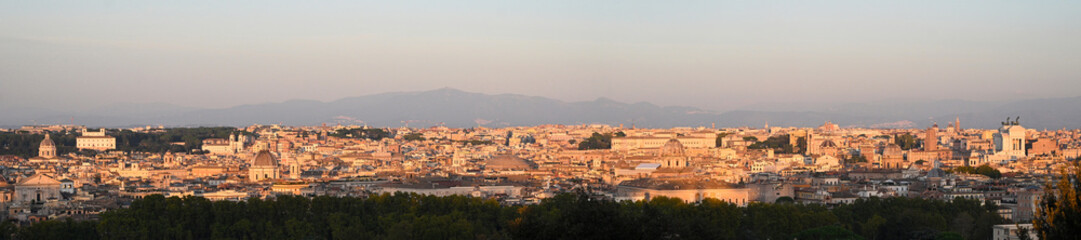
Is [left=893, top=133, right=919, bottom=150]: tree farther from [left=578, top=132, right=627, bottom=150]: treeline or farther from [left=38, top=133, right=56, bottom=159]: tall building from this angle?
[left=38, top=133, right=56, bottom=159]: tall building

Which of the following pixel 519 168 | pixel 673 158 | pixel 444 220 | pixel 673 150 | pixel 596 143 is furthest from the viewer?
pixel 596 143

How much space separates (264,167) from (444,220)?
48.2m

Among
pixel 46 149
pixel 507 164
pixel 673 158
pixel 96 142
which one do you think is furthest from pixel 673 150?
pixel 96 142

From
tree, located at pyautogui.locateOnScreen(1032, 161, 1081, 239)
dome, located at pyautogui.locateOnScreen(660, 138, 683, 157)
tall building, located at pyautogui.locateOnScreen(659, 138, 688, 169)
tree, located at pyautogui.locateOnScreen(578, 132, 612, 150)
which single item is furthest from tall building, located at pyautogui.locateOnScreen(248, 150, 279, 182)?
tree, located at pyautogui.locateOnScreen(1032, 161, 1081, 239)

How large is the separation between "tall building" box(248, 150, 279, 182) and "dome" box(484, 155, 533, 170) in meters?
16.6

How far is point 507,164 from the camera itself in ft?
342

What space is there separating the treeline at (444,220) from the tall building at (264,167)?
3732cm

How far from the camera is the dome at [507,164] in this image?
102 metres

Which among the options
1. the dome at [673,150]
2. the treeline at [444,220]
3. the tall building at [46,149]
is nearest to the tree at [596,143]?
the dome at [673,150]

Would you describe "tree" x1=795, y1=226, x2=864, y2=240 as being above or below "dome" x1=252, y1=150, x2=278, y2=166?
below

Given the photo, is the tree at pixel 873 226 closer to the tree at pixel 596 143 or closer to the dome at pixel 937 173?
the dome at pixel 937 173

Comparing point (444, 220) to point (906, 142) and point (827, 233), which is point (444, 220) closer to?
point (827, 233)

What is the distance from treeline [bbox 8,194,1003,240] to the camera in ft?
137

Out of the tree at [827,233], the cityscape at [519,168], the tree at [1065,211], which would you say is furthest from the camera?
the cityscape at [519,168]
